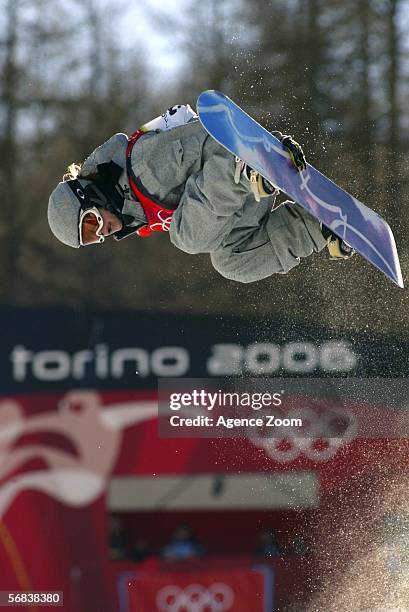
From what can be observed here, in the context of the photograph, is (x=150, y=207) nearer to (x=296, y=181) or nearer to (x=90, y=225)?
(x=90, y=225)

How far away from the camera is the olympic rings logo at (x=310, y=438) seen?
6.50 metres

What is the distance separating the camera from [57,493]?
661 centimetres

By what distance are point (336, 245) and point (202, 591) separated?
3.97 meters

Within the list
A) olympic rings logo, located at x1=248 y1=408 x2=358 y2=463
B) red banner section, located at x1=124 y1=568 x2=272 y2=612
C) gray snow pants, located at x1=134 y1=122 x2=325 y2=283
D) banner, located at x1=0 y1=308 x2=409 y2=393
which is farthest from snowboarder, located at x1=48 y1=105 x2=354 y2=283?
red banner section, located at x1=124 y1=568 x2=272 y2=612

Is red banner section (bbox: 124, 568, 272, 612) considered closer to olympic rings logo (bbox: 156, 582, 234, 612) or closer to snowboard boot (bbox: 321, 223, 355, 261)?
olympic rings logo (bbox: 156, 582, 234, 612)

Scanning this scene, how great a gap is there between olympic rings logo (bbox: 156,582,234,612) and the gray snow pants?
365 cm

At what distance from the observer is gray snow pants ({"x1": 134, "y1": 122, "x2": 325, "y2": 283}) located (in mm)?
3010

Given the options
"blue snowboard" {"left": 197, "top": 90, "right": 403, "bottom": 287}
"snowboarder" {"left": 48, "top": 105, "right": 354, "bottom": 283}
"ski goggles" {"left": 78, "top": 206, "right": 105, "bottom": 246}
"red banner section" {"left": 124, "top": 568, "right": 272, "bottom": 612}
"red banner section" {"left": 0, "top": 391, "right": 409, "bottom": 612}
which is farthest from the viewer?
"red banner section" {"left": 0, "top": 391, "right": 409, "bottom": 612}

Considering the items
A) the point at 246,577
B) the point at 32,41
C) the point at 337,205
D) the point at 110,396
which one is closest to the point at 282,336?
the point at 110,396

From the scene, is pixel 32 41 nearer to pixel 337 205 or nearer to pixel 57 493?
pixel 57 493

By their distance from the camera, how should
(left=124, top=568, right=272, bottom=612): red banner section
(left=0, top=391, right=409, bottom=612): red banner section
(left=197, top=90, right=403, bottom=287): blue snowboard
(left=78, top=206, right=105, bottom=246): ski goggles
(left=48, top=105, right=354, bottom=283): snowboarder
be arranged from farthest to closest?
(left=0, top=391, right=409, bottom=612): red banner section → (left=124, top=568, right=272, bottom=612): red banner section → (left=78, top=206, right=105, bottom=246): ski goggles → (left=48, top=105, right=354, bottom=283): snowboarder → (left=197, top=90, right=403, bottom=287): blue snowboard

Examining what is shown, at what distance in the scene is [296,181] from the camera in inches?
122

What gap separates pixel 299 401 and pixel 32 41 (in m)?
3.40

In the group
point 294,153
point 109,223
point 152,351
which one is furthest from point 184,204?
point 152,351
